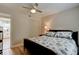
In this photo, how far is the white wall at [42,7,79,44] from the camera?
1595mm

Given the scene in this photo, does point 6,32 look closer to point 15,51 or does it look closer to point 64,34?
point 15,51

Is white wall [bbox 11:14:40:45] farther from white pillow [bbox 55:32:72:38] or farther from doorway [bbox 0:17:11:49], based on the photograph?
white pillow [bbox 55:32:72:38]

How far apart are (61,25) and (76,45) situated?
408mm

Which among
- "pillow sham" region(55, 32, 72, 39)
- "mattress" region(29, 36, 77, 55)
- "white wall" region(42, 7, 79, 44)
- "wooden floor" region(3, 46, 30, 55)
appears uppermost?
"white wall" region(42, 7, 79, 44)

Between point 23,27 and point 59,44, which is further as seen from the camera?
point 23,27

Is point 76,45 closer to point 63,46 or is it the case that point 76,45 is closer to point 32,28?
point 63,46

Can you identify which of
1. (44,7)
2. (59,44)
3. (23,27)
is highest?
(44,7)

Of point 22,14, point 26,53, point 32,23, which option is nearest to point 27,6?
point 22,14

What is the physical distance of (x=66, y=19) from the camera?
1.63 meters

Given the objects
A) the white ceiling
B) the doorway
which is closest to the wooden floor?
the doorway

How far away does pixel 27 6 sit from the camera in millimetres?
1599

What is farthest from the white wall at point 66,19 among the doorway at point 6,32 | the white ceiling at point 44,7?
the doorway at point 6,32

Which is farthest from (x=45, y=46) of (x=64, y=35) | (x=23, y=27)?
(x=23, y=27)

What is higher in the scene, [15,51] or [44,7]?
[44,7]
